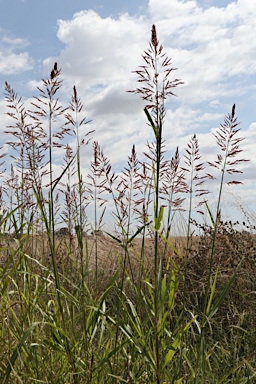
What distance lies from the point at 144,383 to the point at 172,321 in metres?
2.02

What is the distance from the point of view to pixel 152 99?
5.32ft

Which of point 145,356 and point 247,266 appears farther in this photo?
point 247,266

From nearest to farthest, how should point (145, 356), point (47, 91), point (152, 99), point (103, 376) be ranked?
1. point (152, 99)
2. point (145, 356)
3. point (47, 91)
4. point (103, 376)

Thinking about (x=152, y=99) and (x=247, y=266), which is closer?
(x=152, y=99)

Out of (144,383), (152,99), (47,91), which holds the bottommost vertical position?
(144,383)

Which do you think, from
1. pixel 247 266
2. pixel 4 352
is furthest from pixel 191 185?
pixel 247 266

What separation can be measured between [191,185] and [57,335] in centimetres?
89

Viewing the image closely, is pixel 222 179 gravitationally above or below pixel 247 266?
above

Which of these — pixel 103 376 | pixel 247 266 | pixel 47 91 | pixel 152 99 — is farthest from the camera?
pixel 247 266

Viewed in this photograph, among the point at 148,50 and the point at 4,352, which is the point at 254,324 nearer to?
the point at 4,352

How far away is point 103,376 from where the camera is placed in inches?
84.7

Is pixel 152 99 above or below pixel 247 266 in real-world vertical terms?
above

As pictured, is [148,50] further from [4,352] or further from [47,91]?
[4,352]

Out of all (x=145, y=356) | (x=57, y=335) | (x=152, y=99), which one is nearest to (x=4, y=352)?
(x=57, y=335)
